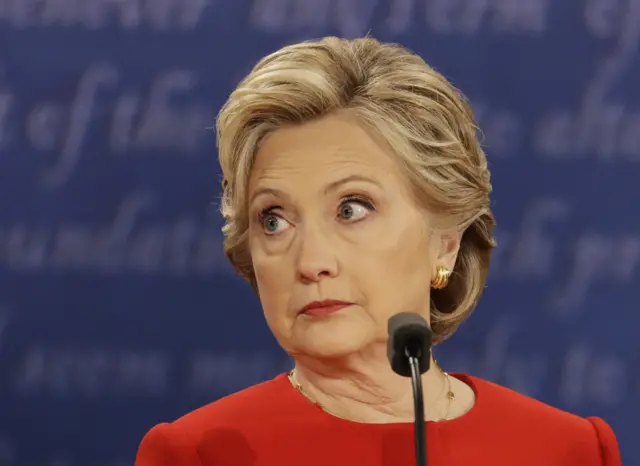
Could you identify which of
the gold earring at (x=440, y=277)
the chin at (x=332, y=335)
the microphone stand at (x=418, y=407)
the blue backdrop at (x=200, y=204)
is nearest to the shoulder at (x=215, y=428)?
the chin at (x=332, y=335)

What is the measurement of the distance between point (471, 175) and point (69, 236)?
0.82 m

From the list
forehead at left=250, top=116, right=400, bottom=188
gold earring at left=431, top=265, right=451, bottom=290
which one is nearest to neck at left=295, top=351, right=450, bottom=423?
gold earring at left=431, top=265, right=451, bottom=290

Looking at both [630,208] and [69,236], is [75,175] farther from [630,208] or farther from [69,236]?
[630,208]

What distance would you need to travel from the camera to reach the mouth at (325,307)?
120 cm

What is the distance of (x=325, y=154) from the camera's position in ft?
4.05

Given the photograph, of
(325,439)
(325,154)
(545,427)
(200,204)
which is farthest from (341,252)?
(200,204)

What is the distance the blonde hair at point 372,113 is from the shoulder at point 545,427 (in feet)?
0.76

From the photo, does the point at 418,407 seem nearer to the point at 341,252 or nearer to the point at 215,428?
the point at 341,252

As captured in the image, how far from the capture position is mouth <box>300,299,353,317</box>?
1204 mm

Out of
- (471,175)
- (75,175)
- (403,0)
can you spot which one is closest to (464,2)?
(403,0)

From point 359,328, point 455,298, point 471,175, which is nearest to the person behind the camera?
point 359,328

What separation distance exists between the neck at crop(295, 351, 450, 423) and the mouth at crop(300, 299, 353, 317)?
9cm

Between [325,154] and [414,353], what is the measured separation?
1.21 feet

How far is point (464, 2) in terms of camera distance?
6.02 feet
